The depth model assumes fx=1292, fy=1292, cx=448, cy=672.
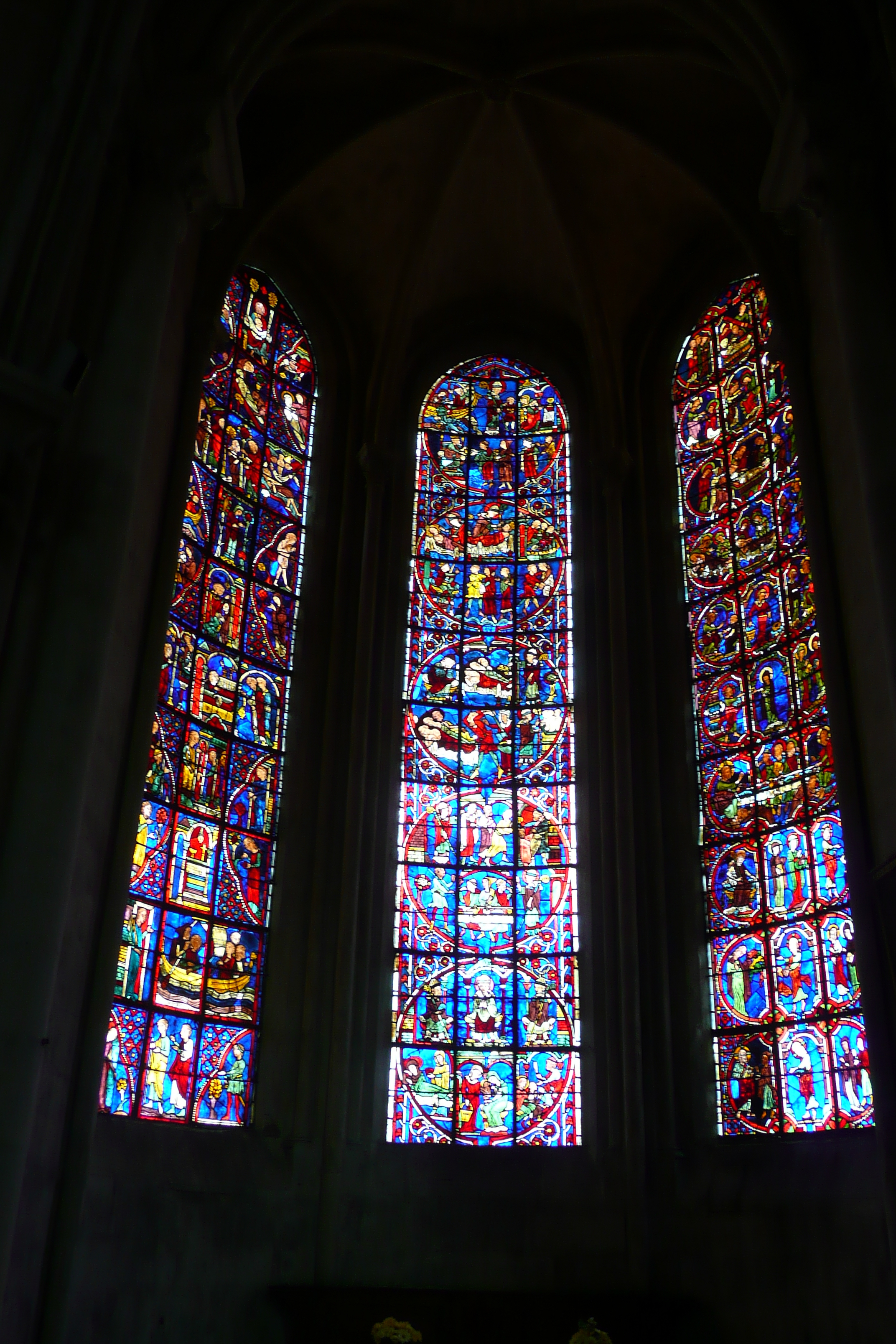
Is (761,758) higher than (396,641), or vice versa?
(396,641)

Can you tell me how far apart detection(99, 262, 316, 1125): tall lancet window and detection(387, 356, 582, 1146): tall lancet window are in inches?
44.4

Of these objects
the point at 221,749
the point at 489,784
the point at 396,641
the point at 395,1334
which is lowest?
the point at 395,1334

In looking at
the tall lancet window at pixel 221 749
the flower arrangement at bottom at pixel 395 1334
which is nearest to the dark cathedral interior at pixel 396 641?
the tall lancet window at pixel 221 749

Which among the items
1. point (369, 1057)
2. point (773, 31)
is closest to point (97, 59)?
point (773, 31)

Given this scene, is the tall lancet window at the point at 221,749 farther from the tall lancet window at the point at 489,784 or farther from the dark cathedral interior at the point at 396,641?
the tall lancet window at the point at 489,784

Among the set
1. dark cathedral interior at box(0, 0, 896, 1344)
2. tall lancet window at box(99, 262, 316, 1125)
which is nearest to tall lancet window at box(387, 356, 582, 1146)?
dark cathedral interior at box(0, 0, 896, 1344)

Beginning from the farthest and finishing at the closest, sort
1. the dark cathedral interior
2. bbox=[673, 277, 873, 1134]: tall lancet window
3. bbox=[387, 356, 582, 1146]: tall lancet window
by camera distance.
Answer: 1. bbox=[387, 356, 582, 1146]: tall lancet window
2. bbox=[673, 277, 873, 1134]: tall lancet window
3. the dark cathedral interior

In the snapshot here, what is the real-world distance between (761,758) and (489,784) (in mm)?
2212

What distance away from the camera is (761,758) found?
31.8 feet

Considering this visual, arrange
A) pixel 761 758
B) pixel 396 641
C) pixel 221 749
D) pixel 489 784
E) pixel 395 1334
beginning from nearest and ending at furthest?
pixel 395 1334 < pixel 761 758 < pixel 221 749 < pixel 489 784 < pixel 396 641

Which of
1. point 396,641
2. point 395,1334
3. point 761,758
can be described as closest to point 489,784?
point 396,641

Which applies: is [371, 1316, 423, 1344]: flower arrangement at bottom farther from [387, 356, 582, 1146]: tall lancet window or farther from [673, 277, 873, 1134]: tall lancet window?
[673, 277, 873, 1134]: tall lancet window

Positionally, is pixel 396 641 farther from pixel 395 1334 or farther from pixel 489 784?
pixel 395 1334

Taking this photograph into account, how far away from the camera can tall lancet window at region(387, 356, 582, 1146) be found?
9391 mm
